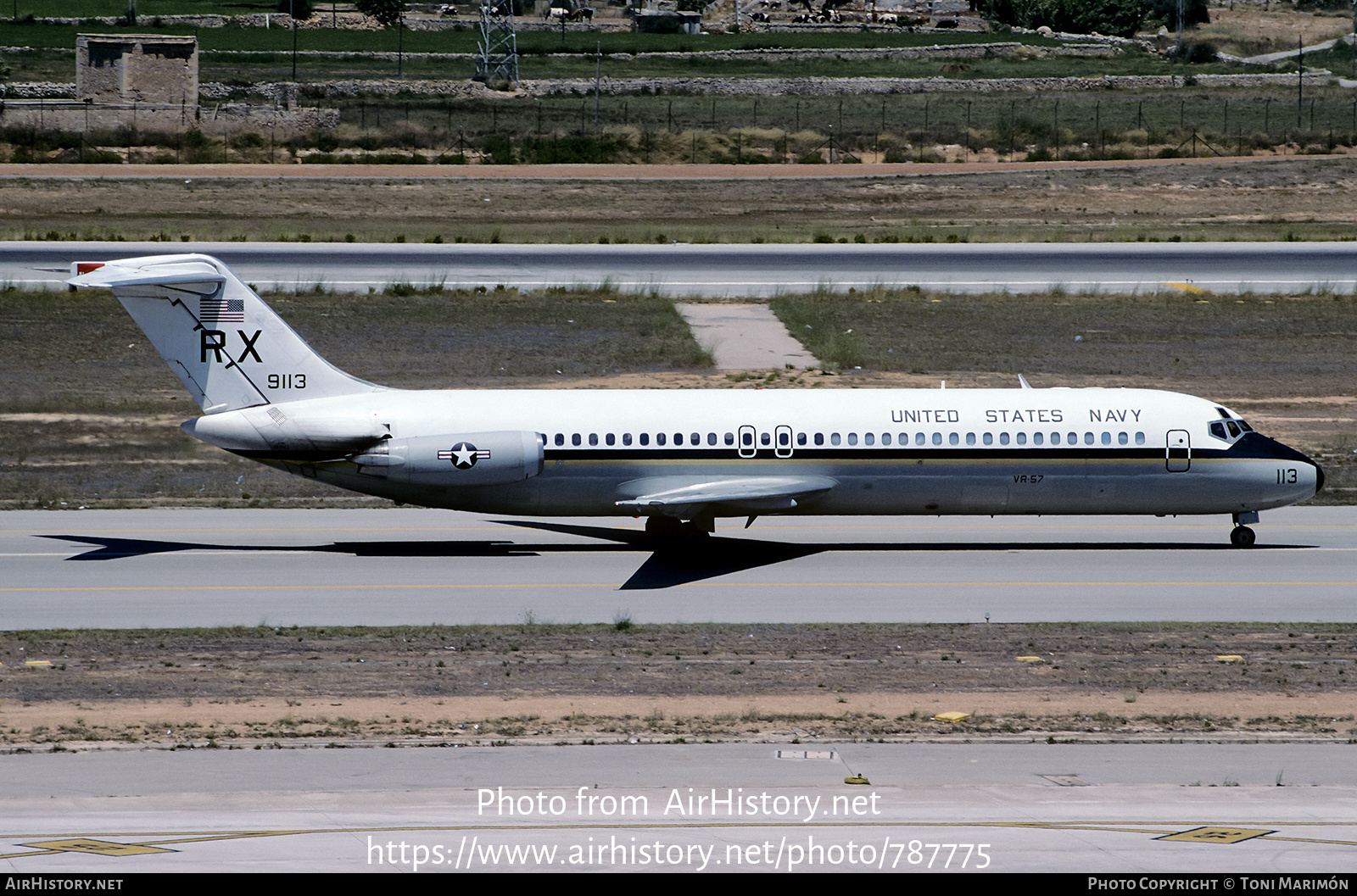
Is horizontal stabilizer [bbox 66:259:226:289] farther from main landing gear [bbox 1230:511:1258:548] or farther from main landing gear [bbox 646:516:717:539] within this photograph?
main landing gear [bbox 1230:511:1258:548]

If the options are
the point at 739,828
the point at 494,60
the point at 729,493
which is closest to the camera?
the point at 739,828

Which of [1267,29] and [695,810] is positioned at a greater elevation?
[1267,29]

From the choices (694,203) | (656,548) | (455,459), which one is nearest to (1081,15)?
(694,203)

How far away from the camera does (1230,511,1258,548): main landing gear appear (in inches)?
1211

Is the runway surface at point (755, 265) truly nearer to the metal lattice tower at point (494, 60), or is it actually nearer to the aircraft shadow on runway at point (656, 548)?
the aircraft shadow on runway at point (656, 548)

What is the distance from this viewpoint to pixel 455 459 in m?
28.7

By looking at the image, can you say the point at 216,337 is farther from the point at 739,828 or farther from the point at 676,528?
the point at 739,828

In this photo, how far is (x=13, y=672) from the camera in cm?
2164

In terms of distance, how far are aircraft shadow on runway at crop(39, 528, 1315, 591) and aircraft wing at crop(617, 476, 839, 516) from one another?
1312 mm

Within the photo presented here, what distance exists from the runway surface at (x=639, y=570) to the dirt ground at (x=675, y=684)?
137cm

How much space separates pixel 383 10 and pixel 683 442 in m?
158

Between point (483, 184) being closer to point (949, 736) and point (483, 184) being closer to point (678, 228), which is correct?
point (678, 228)

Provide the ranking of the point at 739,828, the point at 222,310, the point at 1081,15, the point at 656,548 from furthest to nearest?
the point at 1081,15 < the point at 656,548 < the point at 222,310 < the point at 739,828

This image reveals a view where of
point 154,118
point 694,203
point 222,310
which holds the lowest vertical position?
point 222,310
